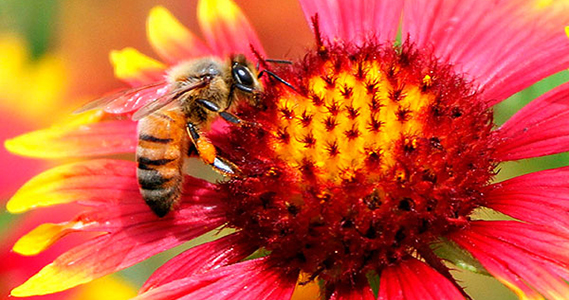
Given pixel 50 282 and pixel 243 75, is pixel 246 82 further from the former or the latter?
pixel 50 282

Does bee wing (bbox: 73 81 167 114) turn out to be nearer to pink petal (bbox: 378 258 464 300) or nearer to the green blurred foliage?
pink petal (bbox: 378 258 464 300)

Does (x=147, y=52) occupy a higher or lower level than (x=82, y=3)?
lower

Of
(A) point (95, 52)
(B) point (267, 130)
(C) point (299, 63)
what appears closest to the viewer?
(B) point (267, 130)

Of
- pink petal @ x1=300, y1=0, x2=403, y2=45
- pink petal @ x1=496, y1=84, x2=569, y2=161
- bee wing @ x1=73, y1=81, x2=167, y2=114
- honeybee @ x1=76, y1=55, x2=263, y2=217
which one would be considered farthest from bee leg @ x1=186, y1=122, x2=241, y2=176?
pink petal @ x1=496, y1=84, x2=569, y2=161

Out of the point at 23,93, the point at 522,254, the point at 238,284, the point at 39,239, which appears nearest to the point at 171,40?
the point at 39,239

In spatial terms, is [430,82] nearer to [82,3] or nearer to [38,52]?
[38,52]

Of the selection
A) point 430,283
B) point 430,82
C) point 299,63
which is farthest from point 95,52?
point 430,283

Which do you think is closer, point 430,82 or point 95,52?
point 430,82

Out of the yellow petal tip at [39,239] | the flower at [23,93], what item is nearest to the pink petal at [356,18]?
the yellow petal tip at [39,239]
